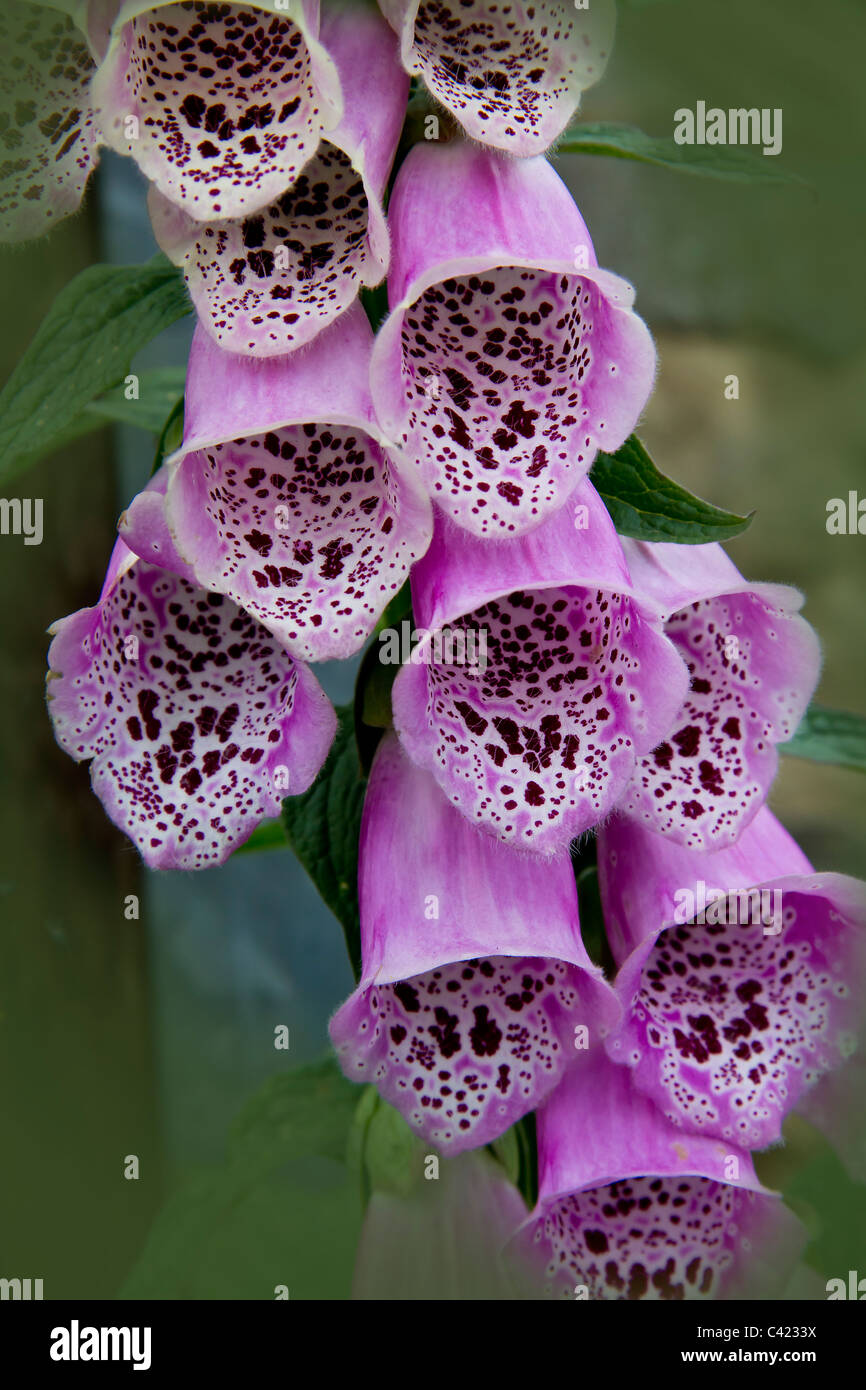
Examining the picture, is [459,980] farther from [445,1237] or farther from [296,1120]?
[296,1120]

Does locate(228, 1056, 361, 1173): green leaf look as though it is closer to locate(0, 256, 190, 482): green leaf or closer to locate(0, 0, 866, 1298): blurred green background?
locate(0, 256, 190, 482): green leaf

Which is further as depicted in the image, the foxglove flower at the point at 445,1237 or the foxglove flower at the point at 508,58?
the foxglove flower at the point at 445,1237

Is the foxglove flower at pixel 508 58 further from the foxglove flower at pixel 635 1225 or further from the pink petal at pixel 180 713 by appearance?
the foxglove flower at pixel 635 1225

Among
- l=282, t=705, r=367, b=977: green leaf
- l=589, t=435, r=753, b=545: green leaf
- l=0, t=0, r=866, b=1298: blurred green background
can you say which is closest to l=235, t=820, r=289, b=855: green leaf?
l=282, t=705, r=367, b=977: green leaf

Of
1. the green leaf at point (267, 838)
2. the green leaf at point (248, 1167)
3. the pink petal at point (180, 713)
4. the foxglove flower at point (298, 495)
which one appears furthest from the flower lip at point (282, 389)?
the green leaf at point (248, 1167)

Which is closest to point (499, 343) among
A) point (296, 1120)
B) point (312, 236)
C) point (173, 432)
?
point (312, 236)

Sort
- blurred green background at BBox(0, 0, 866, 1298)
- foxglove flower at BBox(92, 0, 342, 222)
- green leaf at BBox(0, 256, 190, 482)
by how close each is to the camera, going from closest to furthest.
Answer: foxglove flower at BBox(92, 0, 342, 222) → green leaf at BBox(0, 256, 190, 482) → blurred green background at BBox(0, 0, 866, 1298)

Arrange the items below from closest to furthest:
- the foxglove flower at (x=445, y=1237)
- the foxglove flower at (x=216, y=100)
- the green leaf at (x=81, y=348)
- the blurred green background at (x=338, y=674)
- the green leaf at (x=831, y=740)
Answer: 1. the foxglove flower at (x=216, y=100)
2. the green leaf at (x=81, y=348)
3. the foxglove flower at (x=445, y=1237)
4. the green leaf at (x=831, y=740)
5. the blurred green background at (x=338, y=674)
